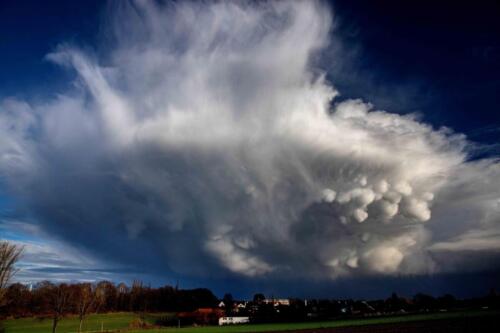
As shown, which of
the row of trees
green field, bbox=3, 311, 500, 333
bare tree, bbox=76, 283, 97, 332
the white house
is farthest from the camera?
the white house

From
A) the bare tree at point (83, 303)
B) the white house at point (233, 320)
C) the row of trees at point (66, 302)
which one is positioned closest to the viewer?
the bare tree at point (83, 303)

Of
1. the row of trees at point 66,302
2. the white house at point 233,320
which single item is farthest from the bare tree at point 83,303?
the white house at point 233,320

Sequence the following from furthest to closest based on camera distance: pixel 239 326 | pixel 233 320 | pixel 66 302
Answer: pixel 233 320 < pixel 239 326 < pixel 66 302

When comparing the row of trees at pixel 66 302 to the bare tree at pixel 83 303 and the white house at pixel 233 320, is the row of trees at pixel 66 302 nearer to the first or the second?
the bare tree at pixel 83 303

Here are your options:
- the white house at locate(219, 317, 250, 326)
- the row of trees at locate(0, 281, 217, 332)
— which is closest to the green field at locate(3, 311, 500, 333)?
the row of trees at locate(0, 281, 217, 332)

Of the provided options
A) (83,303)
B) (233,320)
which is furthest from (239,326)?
(83,303)

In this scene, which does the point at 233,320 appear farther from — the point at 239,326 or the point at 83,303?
the point at 83,303

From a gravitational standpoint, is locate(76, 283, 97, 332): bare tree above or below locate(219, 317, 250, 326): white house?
above

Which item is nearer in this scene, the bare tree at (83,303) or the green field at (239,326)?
the green field at (239,326)

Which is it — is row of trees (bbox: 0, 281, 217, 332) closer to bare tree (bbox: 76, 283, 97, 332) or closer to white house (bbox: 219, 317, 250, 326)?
bare tree (bbox: 76, 283, 97, 332)

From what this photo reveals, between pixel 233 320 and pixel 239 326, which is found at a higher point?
pixel 233 320

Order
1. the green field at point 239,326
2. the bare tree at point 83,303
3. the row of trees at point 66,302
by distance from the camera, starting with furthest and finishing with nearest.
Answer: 1. the row of trees at point 66,302
2. the bare tree at point 83,303
3. the green field at point 239,326

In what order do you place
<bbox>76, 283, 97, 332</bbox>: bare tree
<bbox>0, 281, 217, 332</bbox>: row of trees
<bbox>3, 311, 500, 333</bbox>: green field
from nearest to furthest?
<bbox>3, 311, 500, 333</bbox>: green field < <bbox>76, 283, 97, 332</bbox>: bare tree < <bbox>0, 281, 217, 332</bbox>: row of trees

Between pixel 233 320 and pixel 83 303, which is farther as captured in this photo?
pixel 233 320
